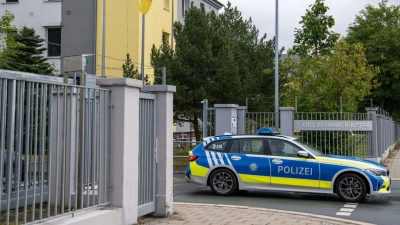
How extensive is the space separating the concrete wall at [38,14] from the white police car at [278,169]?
2157 cm

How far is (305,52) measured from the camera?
27500 millimetres

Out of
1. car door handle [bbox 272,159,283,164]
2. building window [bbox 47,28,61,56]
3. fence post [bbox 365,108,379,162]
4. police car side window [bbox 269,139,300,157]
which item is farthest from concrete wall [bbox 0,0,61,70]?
car door handle [bbox 272,159,283,164]

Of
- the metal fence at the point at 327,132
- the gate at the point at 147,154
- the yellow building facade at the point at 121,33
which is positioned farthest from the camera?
the yellow building facade at the point at 121,33

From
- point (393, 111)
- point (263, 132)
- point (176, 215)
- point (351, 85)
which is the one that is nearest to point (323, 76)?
point (351, 85)

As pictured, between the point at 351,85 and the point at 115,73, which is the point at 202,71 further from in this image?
the point at 115,73

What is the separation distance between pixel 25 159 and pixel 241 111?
52.0 ft

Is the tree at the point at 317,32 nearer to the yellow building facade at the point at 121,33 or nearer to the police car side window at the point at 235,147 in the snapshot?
the yellow building facade at the point at 121,33

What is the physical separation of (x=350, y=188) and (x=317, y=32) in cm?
1505

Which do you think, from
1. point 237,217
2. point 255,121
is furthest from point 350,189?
point 255,121

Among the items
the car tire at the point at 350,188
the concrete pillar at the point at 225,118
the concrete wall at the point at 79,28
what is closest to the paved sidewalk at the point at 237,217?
the car tire at the point at 350,188

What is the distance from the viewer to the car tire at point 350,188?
13.2 metres

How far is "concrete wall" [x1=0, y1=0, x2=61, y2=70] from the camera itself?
112 ft

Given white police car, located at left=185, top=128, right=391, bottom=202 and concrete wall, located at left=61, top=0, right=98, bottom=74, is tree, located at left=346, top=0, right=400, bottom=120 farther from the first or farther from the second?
white police car, located at left=185, top=128, right=391, bottom=202

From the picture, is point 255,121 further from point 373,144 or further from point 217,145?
point 217,145
